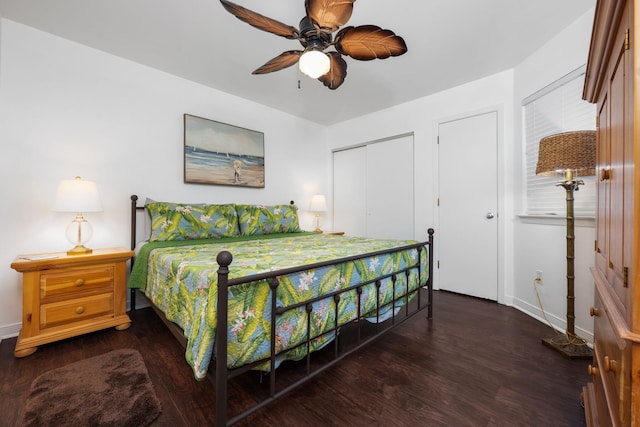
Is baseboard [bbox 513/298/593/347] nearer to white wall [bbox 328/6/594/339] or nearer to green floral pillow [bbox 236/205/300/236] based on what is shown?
white wall [bbox 328/6/594/339]

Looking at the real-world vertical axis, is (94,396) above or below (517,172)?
below

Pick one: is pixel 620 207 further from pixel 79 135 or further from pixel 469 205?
pixel 79 135

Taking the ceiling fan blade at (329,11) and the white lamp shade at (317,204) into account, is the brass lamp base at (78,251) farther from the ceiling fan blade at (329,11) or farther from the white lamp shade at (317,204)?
the white lamp shade at (317,204)

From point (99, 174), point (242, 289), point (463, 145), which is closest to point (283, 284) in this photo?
point (242, 289)

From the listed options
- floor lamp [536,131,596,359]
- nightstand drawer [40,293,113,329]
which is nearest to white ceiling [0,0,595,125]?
floor lamp [536,131,596,359]

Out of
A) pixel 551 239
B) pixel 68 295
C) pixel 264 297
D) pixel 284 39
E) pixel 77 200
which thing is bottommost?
pixel 68 295

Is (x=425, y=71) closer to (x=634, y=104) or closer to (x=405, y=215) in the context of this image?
(x=405, y=215)

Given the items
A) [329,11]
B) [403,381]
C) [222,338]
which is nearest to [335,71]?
[329,11]

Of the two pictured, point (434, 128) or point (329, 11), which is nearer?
point (329, 11)

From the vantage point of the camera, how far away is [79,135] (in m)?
2.48

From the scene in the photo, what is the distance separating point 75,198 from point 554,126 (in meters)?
4.05

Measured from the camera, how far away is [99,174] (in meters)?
2.58

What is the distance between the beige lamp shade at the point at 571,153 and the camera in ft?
5.99

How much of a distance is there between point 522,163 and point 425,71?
139cm
